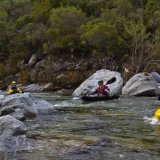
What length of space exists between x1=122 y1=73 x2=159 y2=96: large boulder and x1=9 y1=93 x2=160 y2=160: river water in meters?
7.71

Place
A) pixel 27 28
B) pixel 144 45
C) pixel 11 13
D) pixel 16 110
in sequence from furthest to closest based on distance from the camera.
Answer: pixel 11 13
pixel 27 28
pixel 144 45
pixel 16 110

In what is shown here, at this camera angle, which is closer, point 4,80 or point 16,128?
point 16,128

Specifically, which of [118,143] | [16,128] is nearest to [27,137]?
[16,128]

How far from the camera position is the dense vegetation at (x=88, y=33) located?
35.2 metres

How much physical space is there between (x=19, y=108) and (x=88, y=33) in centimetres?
2188

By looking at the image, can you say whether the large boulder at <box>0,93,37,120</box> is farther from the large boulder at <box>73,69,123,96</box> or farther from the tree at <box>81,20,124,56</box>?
the tree at <box>81,20,124,56</box>

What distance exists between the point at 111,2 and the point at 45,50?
10855mm

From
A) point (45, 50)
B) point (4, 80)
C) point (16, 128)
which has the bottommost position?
point (4, 80)

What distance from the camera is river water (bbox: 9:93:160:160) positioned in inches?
348

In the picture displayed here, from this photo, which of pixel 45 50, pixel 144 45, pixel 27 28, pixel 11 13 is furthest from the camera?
pixel 11 13

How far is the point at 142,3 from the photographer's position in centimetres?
4578

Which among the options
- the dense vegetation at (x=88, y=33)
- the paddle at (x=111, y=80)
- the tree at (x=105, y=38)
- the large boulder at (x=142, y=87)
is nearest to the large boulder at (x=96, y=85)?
the paddle at (x=111, y=80)

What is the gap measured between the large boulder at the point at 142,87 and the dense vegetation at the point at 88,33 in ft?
21.4

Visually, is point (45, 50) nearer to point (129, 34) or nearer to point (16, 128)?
point (129, 34)
